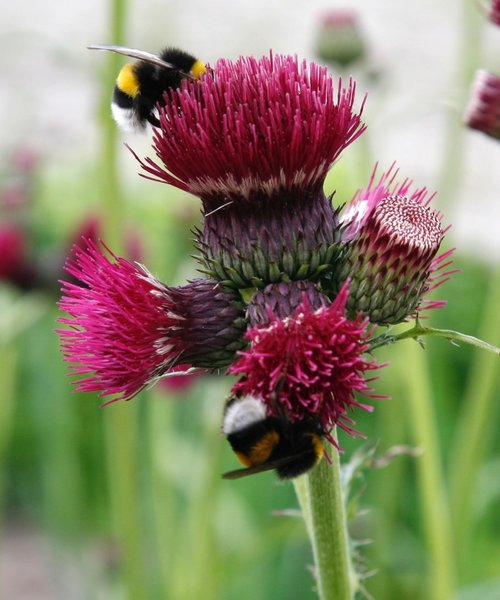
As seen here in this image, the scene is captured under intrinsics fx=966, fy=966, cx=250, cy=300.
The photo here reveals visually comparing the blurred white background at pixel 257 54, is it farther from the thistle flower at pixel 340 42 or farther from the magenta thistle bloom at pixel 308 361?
the magenta thistle bloom at pixel 308 361

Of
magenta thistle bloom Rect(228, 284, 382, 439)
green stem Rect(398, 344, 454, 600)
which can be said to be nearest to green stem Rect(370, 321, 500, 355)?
magenta thistle bloom Rect(228, 284, 382, 439)

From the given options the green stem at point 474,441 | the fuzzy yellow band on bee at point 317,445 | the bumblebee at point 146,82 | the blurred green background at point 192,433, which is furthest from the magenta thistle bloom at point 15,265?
the fuzzy yellow band on bee at point 317,445

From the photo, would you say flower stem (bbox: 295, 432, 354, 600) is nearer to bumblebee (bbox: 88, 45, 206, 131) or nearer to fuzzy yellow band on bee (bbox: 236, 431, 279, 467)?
fuzzy yellow band on bee (bbox: 236, 431, 279, 467)

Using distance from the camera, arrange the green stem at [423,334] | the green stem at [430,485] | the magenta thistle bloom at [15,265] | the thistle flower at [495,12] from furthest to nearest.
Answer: the magenta thistle bloom at [15,265]
the green stem at [430,485]
the thistle flower at [495,12]
the green stem at [423,334]

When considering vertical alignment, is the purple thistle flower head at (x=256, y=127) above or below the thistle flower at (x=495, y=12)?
below

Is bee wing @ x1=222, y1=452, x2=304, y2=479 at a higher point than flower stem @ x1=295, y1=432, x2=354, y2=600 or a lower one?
higher
